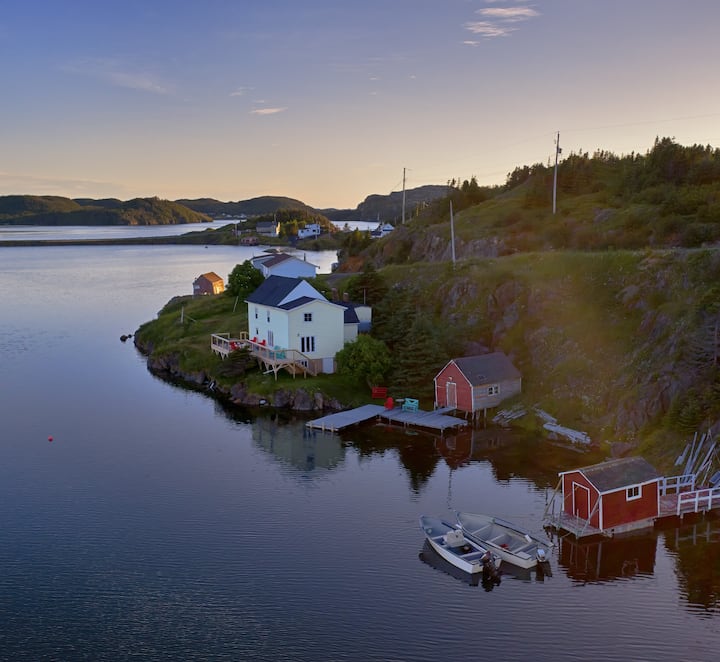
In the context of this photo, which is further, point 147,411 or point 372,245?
point 372,245

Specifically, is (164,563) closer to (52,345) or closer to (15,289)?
(52,345)

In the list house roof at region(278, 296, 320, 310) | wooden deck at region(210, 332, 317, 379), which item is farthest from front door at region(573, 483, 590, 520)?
house roof at region(278, 296, 320, 310)

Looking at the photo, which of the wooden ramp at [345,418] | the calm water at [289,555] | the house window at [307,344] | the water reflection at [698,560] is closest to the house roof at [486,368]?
the calm water at [289,555]

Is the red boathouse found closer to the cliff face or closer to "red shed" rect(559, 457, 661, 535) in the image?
the cliff face

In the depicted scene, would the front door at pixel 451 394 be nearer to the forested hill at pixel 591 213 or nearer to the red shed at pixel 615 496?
the red shed at pixel 615 496

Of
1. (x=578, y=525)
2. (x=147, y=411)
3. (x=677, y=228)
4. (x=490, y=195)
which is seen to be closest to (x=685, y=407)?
(x=578, y=525)
